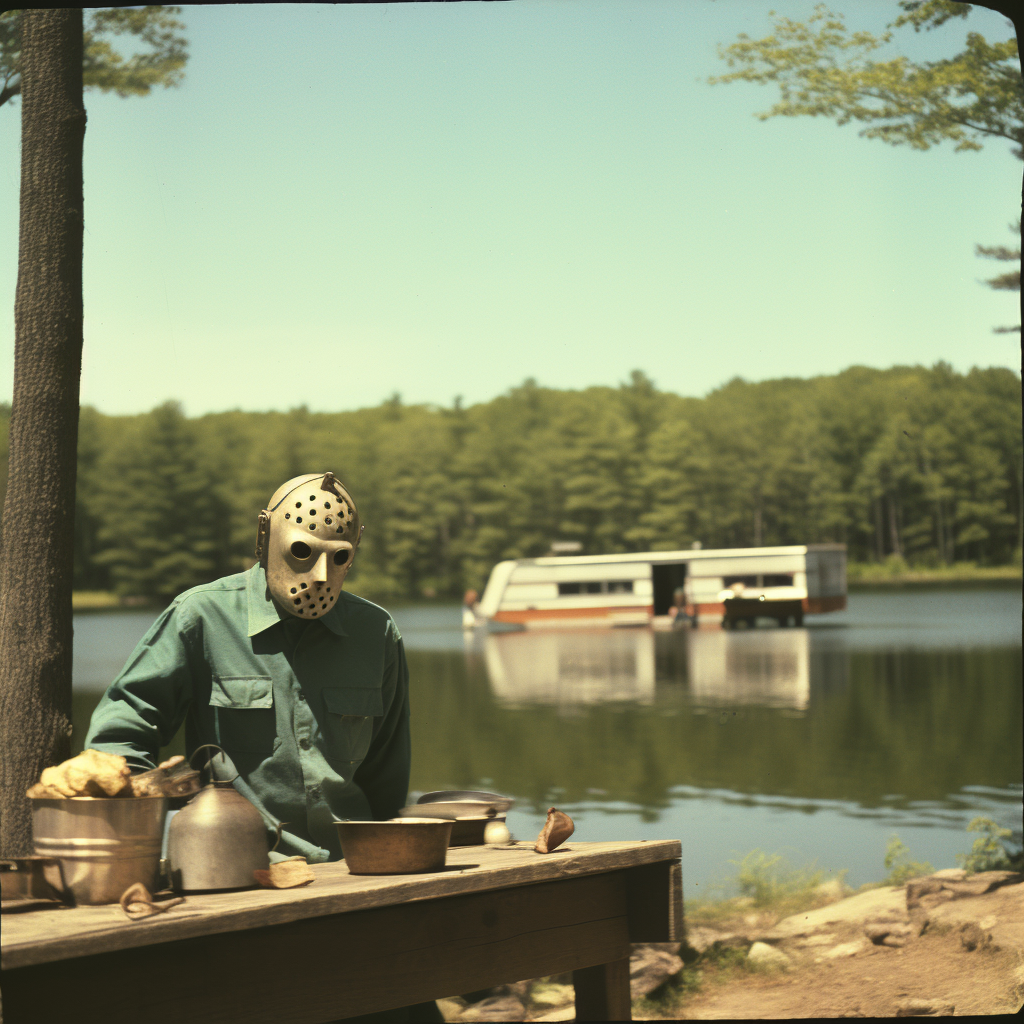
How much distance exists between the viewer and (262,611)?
213 cm

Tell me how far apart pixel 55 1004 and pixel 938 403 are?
1143 inches

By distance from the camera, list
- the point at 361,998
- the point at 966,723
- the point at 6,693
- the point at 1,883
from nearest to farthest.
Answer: the point at 1,883 < the point at 361,998 < the point at 6,693 < the point at 966,723

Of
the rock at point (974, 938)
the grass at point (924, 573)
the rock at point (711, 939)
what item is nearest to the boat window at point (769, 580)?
the grass at point (924, 573)

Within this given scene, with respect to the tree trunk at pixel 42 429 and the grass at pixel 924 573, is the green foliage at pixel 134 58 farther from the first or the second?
the grass at pixel 924 573

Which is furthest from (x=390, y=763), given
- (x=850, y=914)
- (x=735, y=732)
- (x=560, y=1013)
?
(x=735, y=732)

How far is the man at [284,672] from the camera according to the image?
2.06 metres

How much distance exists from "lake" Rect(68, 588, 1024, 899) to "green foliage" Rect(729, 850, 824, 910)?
0.25 metres

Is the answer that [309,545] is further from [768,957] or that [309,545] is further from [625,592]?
[625,592]

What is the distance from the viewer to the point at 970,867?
5.98 metres

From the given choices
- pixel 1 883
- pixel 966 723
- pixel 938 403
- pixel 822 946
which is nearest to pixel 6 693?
pixel 1 883

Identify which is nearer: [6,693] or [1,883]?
[1,883]

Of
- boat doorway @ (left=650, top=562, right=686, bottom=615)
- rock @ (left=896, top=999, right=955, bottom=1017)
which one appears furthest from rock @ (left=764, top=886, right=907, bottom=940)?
boat doorway @ (left=650, top=562, right=686, bottom=615)

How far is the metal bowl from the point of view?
5.84 ft

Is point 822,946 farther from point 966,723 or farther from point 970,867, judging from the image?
point 966,723
